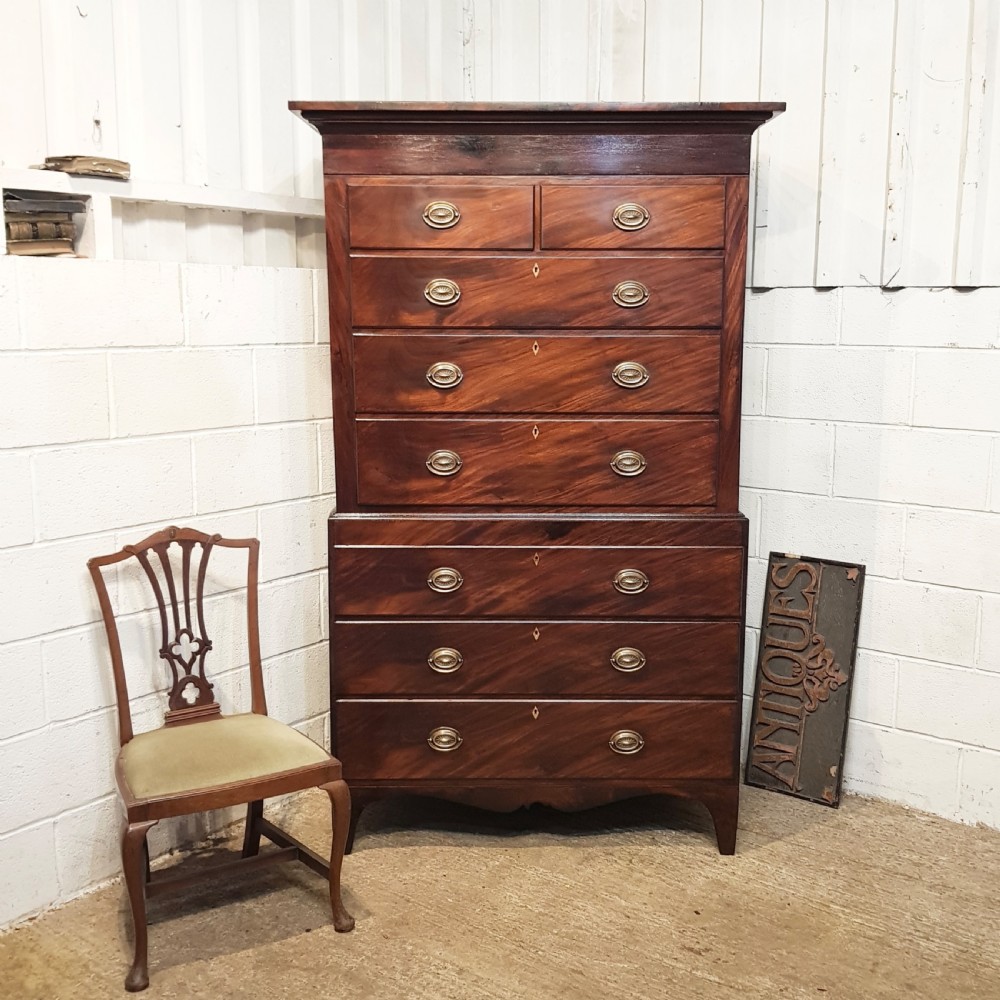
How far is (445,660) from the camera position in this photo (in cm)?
280

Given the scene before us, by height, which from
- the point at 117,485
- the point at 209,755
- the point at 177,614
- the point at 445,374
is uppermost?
the point at 445,374

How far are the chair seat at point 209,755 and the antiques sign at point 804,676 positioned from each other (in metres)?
1.48

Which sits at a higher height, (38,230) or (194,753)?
(38,230)

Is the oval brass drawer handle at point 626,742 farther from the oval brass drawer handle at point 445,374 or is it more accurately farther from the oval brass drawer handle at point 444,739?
the oval brass drawer handle at point 445,374

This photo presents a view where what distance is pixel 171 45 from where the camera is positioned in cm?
273

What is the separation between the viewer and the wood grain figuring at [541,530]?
9.05 ft

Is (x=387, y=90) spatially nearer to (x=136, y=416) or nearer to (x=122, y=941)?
(x=136, y=416)

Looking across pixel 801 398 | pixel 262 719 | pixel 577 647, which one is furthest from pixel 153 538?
pixel 801 398

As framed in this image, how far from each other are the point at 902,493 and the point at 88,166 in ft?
7.44

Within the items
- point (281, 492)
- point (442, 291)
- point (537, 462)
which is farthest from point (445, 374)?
point (281, 492)

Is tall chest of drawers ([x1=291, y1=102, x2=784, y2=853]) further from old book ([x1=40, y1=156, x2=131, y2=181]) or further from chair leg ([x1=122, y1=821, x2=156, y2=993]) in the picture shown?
chair leg ([x1=122, y1=821, x2=156, y2=993])

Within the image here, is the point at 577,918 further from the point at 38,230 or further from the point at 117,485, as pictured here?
the point at 38,230

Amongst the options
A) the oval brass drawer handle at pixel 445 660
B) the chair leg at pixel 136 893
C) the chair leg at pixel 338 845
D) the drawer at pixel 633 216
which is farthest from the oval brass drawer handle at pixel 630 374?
the chair leg at pixel 136 893

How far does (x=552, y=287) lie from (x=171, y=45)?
1.12 metres
